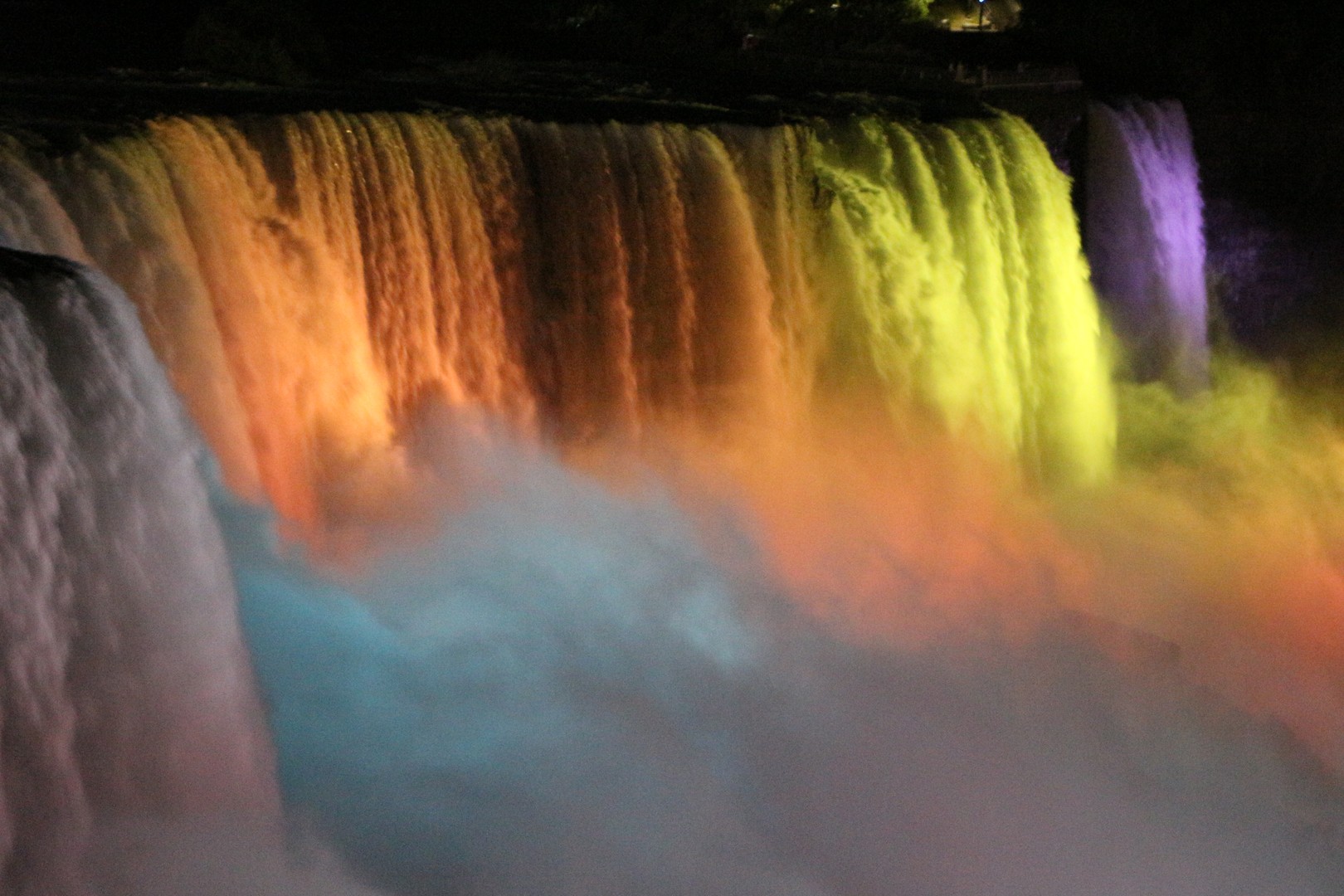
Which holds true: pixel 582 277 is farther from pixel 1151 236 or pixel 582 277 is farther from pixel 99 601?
pixel 1151 236

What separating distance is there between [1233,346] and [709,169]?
6.24 metres

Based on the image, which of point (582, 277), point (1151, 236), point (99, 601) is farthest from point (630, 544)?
point (1151, 236)

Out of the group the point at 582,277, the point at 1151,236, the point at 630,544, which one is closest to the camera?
the point at 630,544

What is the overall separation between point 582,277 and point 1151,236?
5.65 m

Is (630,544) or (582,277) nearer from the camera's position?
(630,544)

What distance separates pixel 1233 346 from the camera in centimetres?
1391

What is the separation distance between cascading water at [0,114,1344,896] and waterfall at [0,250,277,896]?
0.05 ft

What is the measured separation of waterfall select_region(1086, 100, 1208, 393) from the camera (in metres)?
12.7

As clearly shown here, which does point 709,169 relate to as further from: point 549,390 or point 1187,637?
point 1187,637

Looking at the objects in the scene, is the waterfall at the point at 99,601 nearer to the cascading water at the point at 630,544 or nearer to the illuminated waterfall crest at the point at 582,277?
the cascading water at the point at 630,544

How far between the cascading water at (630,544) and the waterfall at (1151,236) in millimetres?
931

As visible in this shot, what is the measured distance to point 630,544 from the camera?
328 inches

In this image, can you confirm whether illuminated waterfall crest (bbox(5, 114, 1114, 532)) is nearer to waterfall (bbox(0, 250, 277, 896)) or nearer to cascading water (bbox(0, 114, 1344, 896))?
cascading water (bbox(0, 114, 1344, 896))

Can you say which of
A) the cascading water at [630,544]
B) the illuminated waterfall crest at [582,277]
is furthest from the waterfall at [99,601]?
the illuminated waterfall crest at [582,277]
